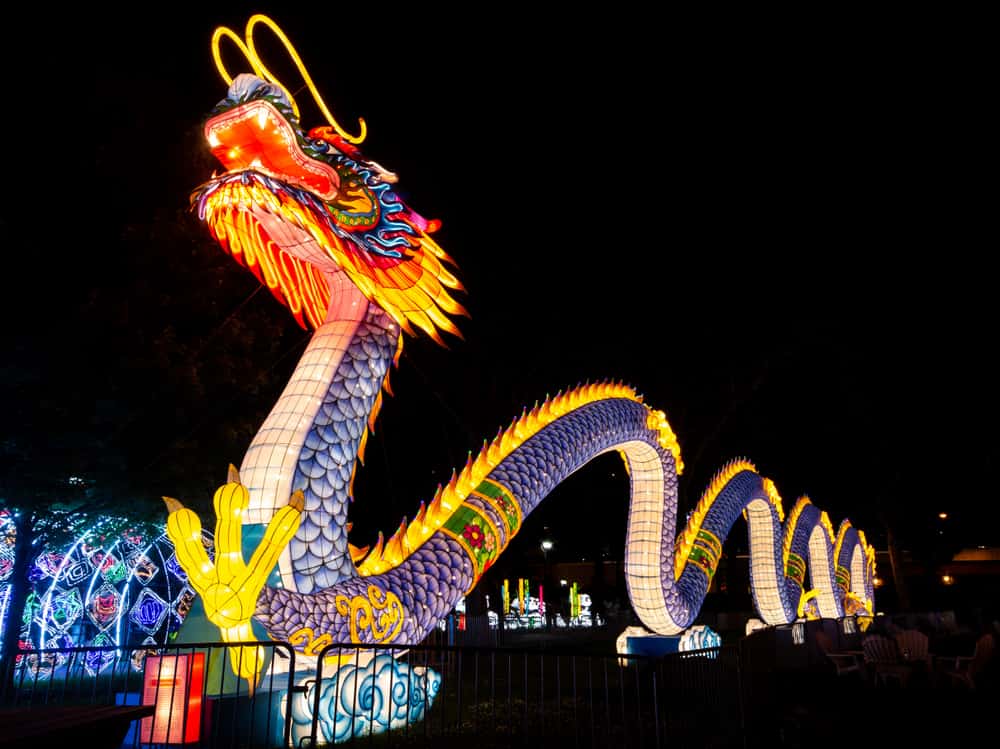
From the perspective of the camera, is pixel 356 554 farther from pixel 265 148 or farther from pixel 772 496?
pixel 772 496

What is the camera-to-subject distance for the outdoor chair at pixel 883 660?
10422 millimetres

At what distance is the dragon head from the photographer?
21.1 ft

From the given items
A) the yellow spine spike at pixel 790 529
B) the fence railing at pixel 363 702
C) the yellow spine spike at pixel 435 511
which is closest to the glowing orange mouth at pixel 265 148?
the yellow spine spike at pixel 435 511

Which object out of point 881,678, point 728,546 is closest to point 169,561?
point 881,678

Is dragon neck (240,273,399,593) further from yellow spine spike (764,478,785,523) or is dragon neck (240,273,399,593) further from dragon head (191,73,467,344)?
yellow spine spike (764,478,785,523)

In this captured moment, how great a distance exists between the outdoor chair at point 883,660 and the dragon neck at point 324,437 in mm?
8199

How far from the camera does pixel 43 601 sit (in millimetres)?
12344

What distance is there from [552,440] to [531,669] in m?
6.52

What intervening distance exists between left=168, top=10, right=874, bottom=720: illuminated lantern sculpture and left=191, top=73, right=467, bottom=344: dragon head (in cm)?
1

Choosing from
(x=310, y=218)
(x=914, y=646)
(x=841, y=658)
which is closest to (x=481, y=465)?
(x=310, y=218)

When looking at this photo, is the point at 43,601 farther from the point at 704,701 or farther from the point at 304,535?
the point at 704,701

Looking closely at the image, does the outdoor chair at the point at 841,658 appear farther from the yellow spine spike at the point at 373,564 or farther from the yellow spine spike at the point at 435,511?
the yellow spine spike at the point at 373,564

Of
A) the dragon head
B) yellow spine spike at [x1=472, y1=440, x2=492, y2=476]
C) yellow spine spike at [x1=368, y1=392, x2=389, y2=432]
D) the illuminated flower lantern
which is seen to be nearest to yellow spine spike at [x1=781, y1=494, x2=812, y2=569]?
yellow spine spike at [x1=472, y1=440, x2=492, y2=476]

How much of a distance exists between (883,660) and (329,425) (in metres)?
9.09
